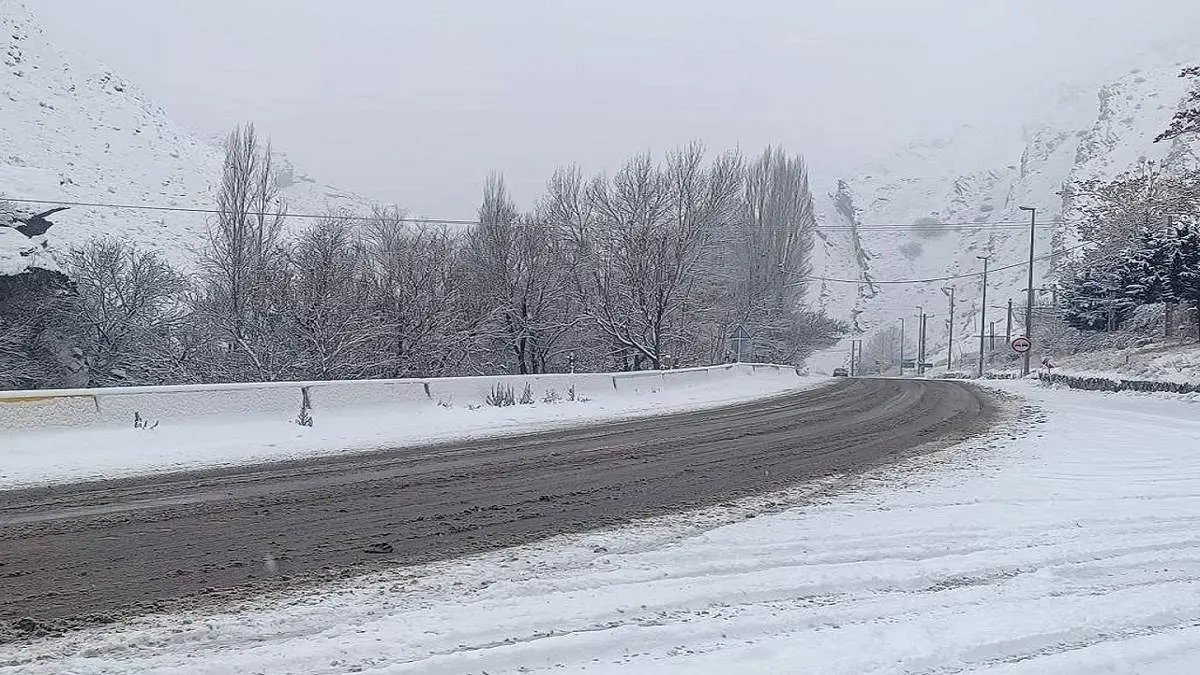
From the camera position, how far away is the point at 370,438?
14.6 m

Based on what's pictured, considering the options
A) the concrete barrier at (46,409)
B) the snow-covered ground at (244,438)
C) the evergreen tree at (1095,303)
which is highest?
the evergreen tree at (1095,303)

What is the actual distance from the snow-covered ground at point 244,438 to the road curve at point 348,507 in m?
1.13

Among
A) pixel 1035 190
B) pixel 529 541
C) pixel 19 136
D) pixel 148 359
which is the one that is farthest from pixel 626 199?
pixel 1035 190

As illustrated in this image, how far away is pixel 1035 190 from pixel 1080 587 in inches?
8022

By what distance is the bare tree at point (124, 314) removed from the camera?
42.3 metres

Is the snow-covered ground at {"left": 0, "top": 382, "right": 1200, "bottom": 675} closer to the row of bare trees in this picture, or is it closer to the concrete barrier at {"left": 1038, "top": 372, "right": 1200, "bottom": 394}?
the concrete barrier at {"left": 1038, "top": 372, "right": 1200, "bottom": 394}

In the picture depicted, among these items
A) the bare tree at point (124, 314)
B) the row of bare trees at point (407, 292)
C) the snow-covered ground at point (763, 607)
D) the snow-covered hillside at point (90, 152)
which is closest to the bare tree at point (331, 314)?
the row of bare trees at point (407, 292)

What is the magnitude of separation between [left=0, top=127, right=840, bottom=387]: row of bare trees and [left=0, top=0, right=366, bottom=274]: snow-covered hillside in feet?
19.3

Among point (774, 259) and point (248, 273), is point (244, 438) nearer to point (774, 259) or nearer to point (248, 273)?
point (248, 273)

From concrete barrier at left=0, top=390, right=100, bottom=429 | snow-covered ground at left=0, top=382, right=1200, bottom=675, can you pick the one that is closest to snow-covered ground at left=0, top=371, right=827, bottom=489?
concrete barrier at left=0, top=390, right=100, bottom=429

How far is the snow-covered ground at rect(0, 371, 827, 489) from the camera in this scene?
1106cm

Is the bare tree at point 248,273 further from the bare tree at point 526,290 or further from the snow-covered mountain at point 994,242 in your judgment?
the snow-covered mountain at point 994,242

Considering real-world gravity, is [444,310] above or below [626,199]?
below

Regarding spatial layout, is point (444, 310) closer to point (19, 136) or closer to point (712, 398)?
point (712, 398)
